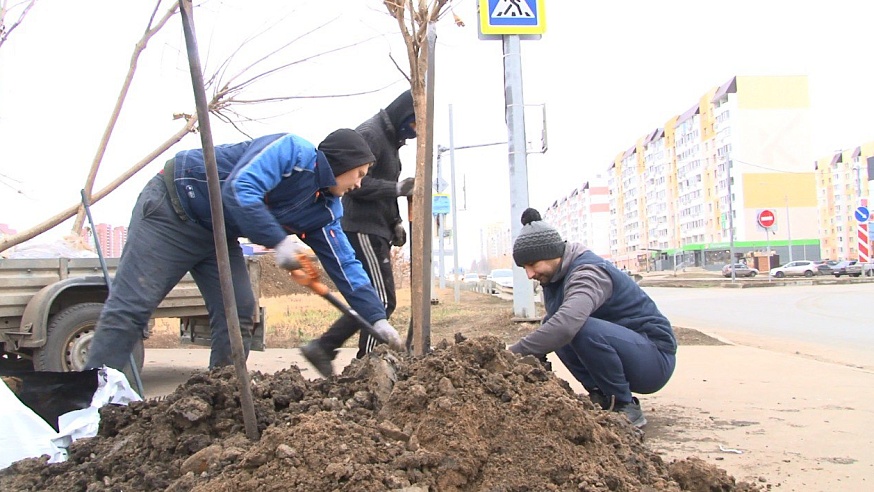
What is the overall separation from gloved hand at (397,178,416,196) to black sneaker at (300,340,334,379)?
113 centimetres

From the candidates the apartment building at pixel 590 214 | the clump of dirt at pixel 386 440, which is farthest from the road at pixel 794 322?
the apartment building at pixel 590 214

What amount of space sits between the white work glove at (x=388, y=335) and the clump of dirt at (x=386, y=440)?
415mm

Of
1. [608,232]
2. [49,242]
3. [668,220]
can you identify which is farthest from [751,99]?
[49,242]

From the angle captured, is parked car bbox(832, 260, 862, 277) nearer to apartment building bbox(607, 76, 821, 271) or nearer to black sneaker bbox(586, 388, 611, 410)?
apartment building bbox(607, 76, 821, 271)

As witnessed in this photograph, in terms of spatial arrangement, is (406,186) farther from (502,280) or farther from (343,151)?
(502,280)

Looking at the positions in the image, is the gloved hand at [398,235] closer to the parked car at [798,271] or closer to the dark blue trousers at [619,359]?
the dark blue trousers at [619,359]

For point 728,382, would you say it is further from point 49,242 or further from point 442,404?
point 49,242

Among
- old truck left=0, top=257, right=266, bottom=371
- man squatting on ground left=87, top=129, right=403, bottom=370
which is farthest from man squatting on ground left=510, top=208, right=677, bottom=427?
old truck left=0, top=257, right=266, bottom=371

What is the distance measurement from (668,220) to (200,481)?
9251 cm

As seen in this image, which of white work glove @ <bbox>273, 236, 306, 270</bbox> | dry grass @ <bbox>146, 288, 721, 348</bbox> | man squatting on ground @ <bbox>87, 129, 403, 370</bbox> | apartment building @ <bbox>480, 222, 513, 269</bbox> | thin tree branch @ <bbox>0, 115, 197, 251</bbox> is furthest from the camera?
apartment building @ <bbox>480, 222, 513, 269</bbox>

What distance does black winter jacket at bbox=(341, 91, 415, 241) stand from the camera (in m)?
4.06

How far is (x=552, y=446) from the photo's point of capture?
2.01 metres

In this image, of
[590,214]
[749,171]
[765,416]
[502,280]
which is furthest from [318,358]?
[590,214]

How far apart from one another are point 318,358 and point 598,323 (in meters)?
1.28
